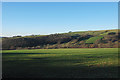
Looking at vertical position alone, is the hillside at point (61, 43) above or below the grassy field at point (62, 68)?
above

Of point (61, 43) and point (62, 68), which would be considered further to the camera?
point (61, 43)

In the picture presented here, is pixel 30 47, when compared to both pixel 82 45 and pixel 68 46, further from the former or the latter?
pixel 82 45

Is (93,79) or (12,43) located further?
(12,43)

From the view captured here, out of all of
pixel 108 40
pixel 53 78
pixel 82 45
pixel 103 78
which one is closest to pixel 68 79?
pixel 53 78

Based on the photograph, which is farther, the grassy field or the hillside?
the hillside

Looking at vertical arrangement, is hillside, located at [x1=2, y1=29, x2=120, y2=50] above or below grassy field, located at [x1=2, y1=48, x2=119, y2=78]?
above

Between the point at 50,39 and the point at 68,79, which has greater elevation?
the point at 50,39

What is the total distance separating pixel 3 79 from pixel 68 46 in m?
53.2

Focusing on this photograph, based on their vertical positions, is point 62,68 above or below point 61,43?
below

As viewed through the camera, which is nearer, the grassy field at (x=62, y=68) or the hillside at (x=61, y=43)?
the grassy field at (x=62, y=68)

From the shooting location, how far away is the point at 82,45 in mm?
65125

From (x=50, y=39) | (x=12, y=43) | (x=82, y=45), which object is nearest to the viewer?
(x=82, y=45)

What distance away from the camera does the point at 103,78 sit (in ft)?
46.2

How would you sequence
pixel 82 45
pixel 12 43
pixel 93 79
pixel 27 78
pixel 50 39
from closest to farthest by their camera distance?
pixel 93 79 < pixel 27 78 < pixel 82 45 < pixel 12 43 < pixel 50 39
